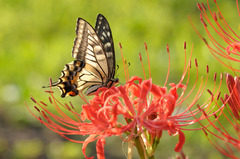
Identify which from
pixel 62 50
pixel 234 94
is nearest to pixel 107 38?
pixel 234 94

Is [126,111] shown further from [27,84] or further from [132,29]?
[132,29]

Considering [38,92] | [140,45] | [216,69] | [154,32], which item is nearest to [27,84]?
[38,92]

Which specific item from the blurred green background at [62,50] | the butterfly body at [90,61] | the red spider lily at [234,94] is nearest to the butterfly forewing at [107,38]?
the butterfly body at [90,61]

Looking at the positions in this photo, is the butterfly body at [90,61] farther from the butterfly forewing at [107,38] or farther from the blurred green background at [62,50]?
the blurred green background at [62,50]

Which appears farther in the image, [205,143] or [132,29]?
[132,29]

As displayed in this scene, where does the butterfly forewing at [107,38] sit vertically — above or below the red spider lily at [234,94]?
above

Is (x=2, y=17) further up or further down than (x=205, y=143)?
further up

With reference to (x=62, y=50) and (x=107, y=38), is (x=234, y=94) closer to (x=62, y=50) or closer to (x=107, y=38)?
(x=107, y=38)
